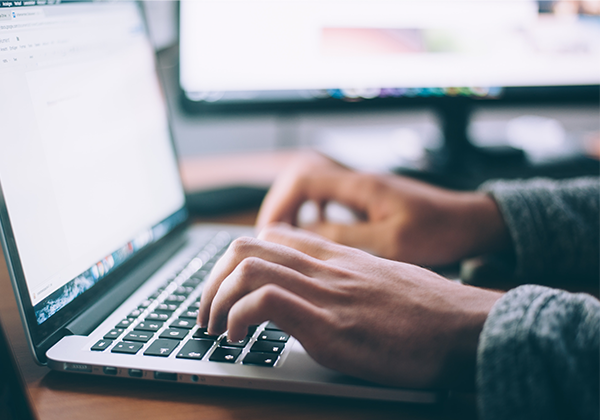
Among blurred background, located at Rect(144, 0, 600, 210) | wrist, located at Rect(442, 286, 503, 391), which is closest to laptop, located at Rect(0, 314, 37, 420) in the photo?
wrist, located at Rect(442, 286, 503, 391)

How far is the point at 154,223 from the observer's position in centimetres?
52

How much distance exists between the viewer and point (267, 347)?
324mm

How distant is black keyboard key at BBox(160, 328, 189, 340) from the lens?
0.34m

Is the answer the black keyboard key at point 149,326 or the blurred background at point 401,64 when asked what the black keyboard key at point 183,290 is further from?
the blurred background at point 401,64

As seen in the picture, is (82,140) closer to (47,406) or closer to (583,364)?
(47,406)

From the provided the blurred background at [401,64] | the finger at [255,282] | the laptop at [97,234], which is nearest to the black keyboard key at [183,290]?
the laptop at [97,234]

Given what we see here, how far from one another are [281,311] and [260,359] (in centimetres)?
5

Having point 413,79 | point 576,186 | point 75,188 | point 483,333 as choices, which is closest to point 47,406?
point 75,188

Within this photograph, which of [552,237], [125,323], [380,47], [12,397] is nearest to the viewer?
[12,397]

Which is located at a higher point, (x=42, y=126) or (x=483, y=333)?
(x=42, y=126)

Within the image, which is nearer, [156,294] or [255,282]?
[255,282]

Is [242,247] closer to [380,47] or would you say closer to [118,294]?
[118,294]

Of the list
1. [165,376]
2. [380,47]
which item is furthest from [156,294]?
[380,47]

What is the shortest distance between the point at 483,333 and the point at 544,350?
0.03 m
